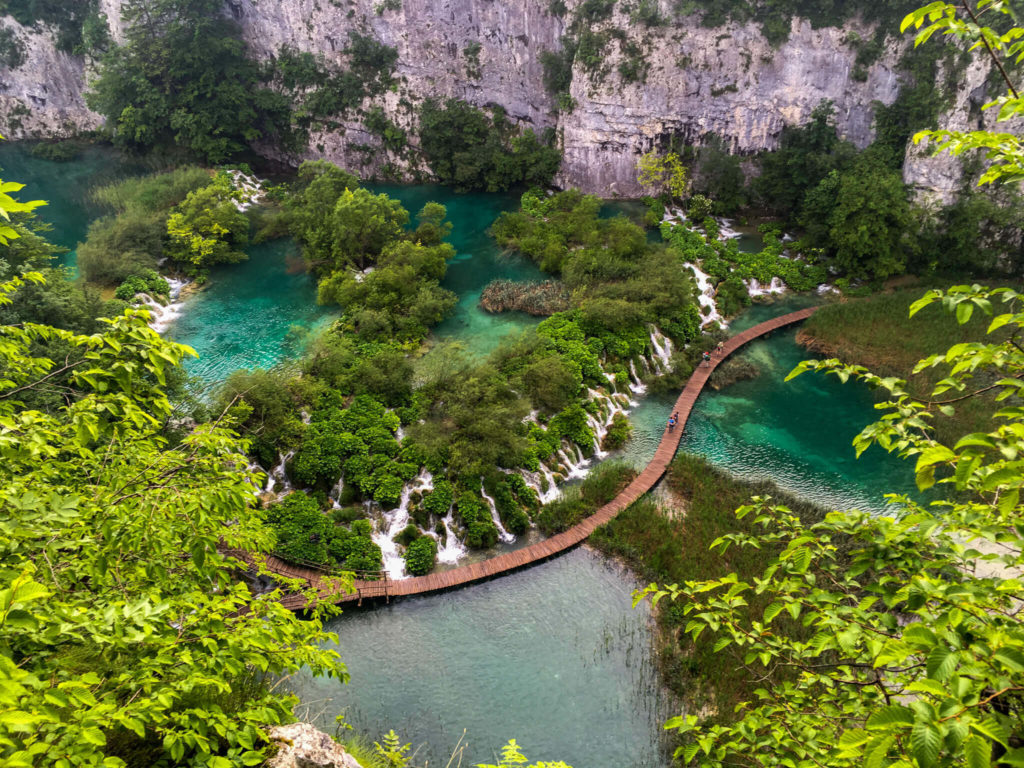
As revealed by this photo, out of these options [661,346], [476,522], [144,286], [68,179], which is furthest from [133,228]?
[661,346]

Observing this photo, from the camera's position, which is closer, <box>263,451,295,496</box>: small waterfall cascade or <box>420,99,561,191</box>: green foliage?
<box>263,451,295,496</box>: small waterfall cascade

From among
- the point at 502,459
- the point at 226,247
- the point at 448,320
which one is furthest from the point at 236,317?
the point at 502,459

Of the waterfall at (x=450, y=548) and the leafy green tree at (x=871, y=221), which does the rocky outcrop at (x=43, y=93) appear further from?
the leafy green tree at (x=871, y=221)

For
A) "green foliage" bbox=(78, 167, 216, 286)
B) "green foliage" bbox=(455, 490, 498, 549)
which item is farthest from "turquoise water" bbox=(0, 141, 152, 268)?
"green foliage" bbox=(455, 490, 498, 549)

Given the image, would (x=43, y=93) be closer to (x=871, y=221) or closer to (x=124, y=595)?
(x=871, y=221)

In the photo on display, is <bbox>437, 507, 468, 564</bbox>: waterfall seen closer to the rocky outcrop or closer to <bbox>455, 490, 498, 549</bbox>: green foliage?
<bbox>455, 490, 498, 549</bbox>: green foliage

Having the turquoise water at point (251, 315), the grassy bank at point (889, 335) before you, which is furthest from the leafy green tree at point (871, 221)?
the turquoise water at point (251, 315)

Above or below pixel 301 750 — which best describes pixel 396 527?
below
